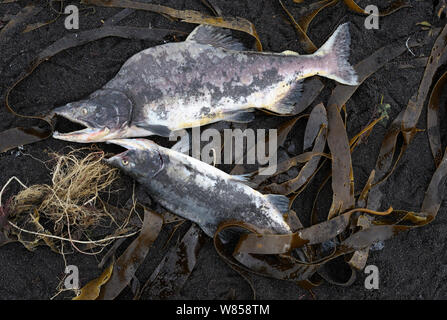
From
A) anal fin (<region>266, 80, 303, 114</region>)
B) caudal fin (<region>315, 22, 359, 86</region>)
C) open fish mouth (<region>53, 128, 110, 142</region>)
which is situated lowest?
open fish mouth (<region>53, 128, 110, 142</region>)

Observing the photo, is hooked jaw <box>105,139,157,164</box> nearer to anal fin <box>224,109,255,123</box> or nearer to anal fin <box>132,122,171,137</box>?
anal fin <box>132,122,171,137</box>

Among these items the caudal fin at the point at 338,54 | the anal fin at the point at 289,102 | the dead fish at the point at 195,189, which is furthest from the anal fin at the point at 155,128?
the caudal fin at the point at 338,54

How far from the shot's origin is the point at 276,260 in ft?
12.9

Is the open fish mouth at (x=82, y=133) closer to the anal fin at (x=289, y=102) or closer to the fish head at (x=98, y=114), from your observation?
the fish head at (x=98, y=114)

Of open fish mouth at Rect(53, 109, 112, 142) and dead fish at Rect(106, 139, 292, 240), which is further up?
open fish mouth at Rect(53, 109, 112, 142)

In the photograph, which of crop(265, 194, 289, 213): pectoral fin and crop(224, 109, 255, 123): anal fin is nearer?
crop(265, 194, 289, 213): pectoral fin

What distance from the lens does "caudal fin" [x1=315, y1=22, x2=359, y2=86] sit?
3.98m

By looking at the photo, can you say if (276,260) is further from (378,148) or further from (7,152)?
(7,152)

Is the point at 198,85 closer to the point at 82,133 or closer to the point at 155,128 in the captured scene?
the point at 155,128

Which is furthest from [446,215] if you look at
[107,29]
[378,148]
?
[107,29]

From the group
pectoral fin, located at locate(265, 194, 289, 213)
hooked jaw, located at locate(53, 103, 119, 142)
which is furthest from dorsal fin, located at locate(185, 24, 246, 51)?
pectoral fin, located at locate(265, 194, 289, 213)

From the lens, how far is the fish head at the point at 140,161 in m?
3.72

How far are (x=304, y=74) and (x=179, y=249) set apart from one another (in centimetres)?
210

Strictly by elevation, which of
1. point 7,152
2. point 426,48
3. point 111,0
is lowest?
point 7,152
